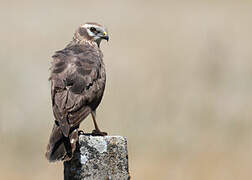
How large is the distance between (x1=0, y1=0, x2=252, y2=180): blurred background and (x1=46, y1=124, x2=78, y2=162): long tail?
3811mm

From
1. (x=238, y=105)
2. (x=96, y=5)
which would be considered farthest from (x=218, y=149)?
(x=96, y=5)

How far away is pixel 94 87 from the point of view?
270 inches

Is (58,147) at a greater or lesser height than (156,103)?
lesser

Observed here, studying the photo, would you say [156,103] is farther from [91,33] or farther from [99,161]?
[99,161]

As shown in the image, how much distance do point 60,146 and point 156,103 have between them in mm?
5452

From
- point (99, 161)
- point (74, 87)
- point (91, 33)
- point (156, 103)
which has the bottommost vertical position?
point (99, 161)

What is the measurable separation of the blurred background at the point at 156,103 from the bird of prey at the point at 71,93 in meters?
2.78

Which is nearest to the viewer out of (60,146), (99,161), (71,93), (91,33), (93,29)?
(99,161)

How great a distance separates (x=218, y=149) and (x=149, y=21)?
34.1 ft

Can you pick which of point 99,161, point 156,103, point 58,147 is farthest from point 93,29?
point 99,161

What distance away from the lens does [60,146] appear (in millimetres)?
5766

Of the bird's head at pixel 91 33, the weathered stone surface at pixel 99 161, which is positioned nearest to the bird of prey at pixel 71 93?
the weathered stone surface at pixel 99 161

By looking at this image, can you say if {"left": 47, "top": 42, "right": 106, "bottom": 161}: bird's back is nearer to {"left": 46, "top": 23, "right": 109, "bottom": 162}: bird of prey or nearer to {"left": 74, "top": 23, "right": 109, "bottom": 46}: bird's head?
{"left": 46, "top": 23, "right": 109, "bottom": 162}: bird of prey

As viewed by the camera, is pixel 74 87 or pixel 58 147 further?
pixel 74 87
